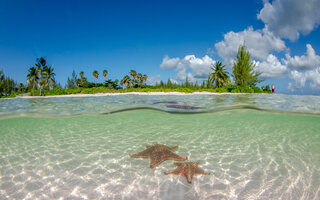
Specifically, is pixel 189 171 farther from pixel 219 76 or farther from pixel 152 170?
pixel 219 76

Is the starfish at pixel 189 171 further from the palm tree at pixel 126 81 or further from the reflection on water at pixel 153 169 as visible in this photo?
the palm tree at pixel 126 81

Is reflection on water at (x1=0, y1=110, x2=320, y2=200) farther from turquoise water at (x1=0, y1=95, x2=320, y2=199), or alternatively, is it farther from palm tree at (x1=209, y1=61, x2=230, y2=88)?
palm tree at (x1=209, y1=61, x2=230, y2=88)

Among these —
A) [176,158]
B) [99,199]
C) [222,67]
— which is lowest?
[99,199]

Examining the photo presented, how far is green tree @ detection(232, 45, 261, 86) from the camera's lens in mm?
43625

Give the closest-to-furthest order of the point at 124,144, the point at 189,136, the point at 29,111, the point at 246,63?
1. the point at 124,144
2. the point at 189,136
3. the point at 29,111
4. the point at 246,63

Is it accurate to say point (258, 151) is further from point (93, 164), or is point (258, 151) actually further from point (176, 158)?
point (93, 164)

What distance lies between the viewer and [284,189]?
3.46 m

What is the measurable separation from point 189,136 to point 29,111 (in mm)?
11112

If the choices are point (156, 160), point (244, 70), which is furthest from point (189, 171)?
point (244, 70)

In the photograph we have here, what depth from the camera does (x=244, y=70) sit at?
43.7m

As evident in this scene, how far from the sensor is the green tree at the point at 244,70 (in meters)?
43.6

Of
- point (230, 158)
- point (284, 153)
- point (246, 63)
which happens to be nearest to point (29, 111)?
point (230, 158)

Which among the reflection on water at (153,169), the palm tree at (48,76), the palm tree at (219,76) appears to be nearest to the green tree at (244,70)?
the palm tree at (219,76)

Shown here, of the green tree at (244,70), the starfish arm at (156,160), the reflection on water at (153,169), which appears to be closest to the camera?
the reflection on water at (153,169)
